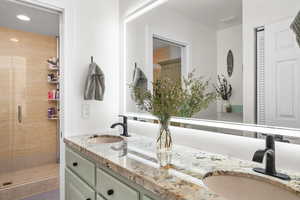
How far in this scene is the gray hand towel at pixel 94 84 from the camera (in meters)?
1.82

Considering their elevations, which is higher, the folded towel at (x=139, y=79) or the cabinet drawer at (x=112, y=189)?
the folded towel at (x=139, y=79)

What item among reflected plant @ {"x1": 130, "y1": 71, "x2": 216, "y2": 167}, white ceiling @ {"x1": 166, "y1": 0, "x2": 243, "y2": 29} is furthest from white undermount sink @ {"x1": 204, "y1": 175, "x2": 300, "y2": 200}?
white ceiling @ {"x1": 166, "y1": 0, "x2": 243, "y2": 29}

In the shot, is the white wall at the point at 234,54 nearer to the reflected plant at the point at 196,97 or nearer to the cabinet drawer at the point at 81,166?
the reflected plant at the point at 196,97

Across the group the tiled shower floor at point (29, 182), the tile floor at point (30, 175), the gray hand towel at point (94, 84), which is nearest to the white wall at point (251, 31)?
the gray hand towel at point (94, 84)

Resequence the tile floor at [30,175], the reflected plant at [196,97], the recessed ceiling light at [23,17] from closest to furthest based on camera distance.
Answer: the reflected plant at [196,97] < the recessed ceiling light at [23,17] < the tile floor at [30,175]

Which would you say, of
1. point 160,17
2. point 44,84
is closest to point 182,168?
point 160,17

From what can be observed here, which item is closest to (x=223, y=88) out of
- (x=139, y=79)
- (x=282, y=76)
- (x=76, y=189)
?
(x=282, y=76)

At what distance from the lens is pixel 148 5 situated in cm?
174

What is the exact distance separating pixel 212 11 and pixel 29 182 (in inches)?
115

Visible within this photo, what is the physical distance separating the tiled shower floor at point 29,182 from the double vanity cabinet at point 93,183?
116cm

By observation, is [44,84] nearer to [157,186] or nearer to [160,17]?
[160,17]

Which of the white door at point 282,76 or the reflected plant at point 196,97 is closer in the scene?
the white door at point 282,76

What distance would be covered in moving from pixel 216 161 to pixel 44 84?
3320 mm

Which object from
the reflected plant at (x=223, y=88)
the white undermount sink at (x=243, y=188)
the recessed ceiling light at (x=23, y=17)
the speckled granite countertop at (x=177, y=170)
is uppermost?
the recessed ceiling light at (x=23, y=17)
